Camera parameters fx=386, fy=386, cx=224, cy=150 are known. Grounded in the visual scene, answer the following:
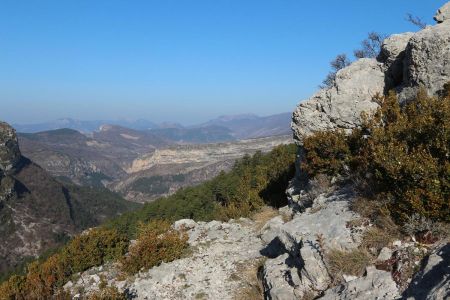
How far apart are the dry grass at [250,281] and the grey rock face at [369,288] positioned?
3.38m

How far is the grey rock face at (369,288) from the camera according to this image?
7.95 meters

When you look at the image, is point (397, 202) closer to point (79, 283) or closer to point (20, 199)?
point (79, 283)

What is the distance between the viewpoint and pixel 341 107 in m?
17.3

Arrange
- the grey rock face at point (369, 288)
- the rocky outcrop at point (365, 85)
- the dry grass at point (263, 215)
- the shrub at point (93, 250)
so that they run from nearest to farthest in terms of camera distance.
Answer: the grey rock face at point (369, 288), the rocky outcrop at point (365, 85), the shrub at point (93, 250), the dry grass at point (263, 215)

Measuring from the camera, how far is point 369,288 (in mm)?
8227

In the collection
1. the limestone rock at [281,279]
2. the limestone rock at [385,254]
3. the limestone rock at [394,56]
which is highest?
the limestone rock at [394,56]

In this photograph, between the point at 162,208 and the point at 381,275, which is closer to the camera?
the point at 381,275

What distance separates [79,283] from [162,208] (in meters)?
39.0

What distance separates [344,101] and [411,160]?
7.92 meters

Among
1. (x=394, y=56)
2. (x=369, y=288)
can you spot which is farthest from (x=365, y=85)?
(x=369, y=288)

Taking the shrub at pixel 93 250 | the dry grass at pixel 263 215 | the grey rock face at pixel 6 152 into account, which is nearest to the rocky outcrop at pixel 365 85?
the dry grass at pixel 263 215

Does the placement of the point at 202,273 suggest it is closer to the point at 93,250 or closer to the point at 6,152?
→ the point at 93,250

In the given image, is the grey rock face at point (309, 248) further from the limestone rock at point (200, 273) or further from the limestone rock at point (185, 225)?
the limestone rock at point (185, 225)

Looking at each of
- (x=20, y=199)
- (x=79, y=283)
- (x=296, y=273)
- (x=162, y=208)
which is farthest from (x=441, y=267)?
(x=20, y=199)
